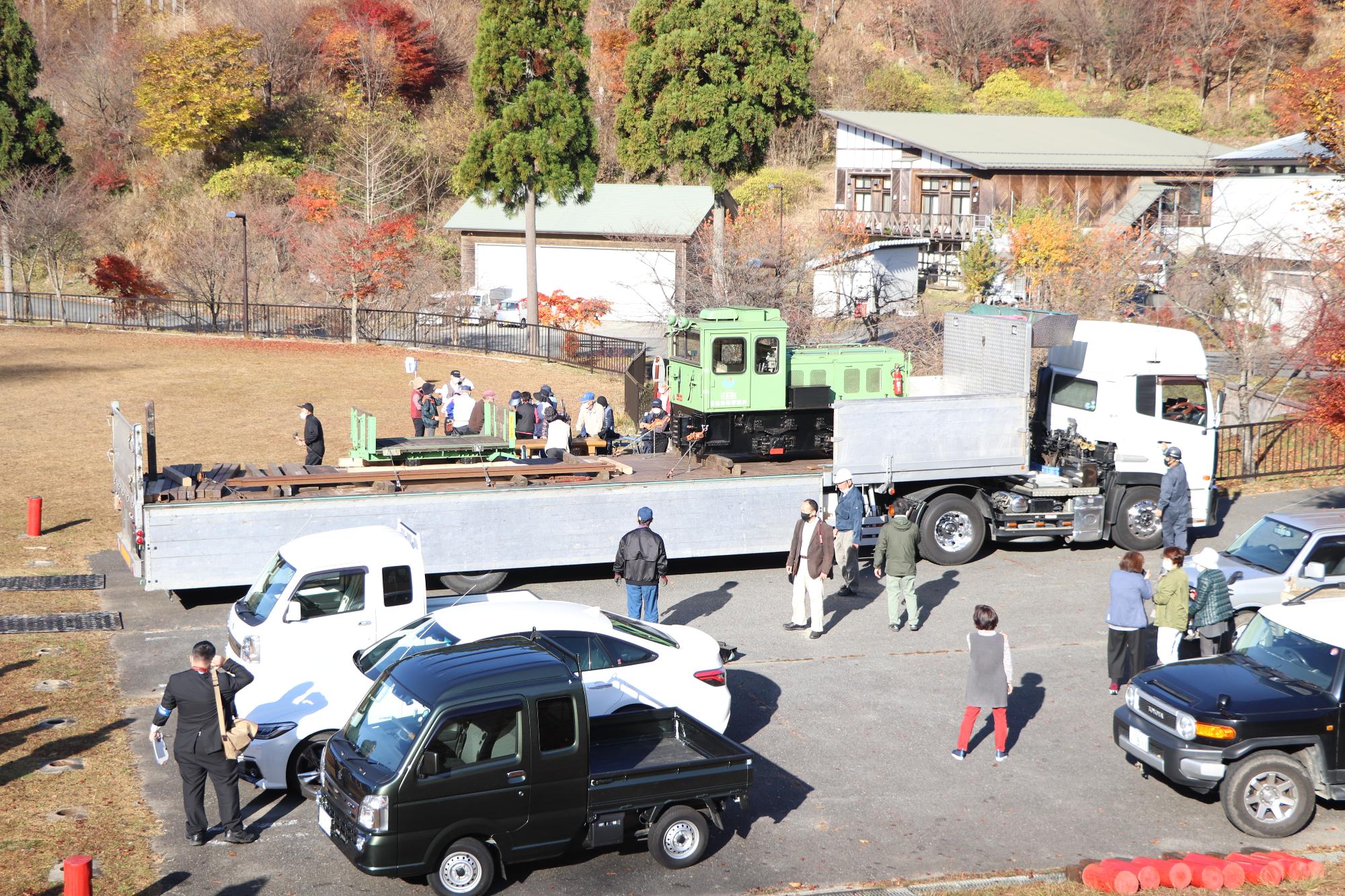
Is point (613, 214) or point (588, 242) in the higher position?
point (613, 214)

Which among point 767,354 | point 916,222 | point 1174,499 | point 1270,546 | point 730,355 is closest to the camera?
point 1270,546

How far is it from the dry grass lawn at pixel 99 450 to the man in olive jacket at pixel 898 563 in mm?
8911

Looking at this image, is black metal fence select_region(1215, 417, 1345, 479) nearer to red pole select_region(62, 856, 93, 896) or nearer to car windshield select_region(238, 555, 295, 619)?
car windshield select_region(238, 555, 295, 619)

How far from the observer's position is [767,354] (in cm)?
1945

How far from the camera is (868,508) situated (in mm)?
17891

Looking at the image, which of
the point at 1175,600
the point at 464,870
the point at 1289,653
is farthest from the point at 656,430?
the point at 464,870

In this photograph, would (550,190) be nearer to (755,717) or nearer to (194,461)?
(194,461)

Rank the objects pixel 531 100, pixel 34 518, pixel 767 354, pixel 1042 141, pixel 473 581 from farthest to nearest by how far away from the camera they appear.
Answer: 1. pixel 1042 141
2. pixel 531 100
3. pixel 767 354
4. pixel 34 518
5. pixel 473 581

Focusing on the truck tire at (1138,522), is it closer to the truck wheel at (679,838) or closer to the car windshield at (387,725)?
the truck wheel at (679,838)

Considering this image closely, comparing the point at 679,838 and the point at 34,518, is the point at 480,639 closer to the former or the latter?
the point at 679,838

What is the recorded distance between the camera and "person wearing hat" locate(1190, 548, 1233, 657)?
1304 cm

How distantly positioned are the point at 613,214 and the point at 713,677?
148 feet

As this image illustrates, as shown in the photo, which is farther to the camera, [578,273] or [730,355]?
[578,273]

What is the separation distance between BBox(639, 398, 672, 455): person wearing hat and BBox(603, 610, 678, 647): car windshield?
9.04m
